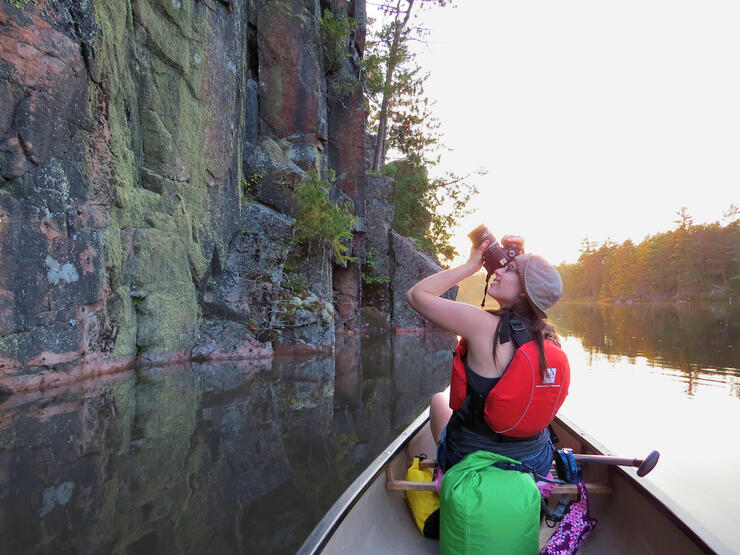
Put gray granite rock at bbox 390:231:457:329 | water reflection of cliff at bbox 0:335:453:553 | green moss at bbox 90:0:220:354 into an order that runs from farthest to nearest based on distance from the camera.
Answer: gray granite rock at bbox 390:231:457:329, green moss at bbox 90:0:220:354, water reflection of cliff at bbox 0:335:453:553

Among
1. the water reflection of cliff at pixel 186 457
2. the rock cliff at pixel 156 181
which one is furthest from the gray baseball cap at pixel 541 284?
the rock cliff at pixel 156 181

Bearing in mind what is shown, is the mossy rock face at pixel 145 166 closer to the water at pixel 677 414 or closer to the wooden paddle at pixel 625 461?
the water at pixel 677 414

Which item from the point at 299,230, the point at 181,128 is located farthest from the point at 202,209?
the point at 299,230

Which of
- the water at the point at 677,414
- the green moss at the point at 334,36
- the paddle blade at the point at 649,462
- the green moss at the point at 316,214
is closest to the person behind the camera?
the paddle blade at the point at 649,462

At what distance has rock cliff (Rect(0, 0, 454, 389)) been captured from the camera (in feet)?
21.0

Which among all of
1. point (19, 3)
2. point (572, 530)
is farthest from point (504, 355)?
point (19, 3)

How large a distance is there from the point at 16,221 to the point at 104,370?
8.75ft

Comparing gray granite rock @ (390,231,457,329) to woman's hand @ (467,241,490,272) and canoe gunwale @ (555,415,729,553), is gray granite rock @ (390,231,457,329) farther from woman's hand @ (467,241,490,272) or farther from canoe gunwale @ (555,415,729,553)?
woman's hand @ (467,241,490,272)

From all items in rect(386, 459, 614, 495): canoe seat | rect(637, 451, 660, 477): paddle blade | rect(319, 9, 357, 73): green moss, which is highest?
rect(319, 9, 357, 73): green moss

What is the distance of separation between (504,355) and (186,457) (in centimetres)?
331

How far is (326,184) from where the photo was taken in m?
11.7

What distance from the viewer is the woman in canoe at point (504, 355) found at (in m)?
1.97

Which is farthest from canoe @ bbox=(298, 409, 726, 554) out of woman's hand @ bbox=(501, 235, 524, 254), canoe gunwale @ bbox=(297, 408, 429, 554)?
woman's hand @ bbox=(501, 235, 524, 254)

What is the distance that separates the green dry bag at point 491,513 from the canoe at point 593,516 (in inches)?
17.9
